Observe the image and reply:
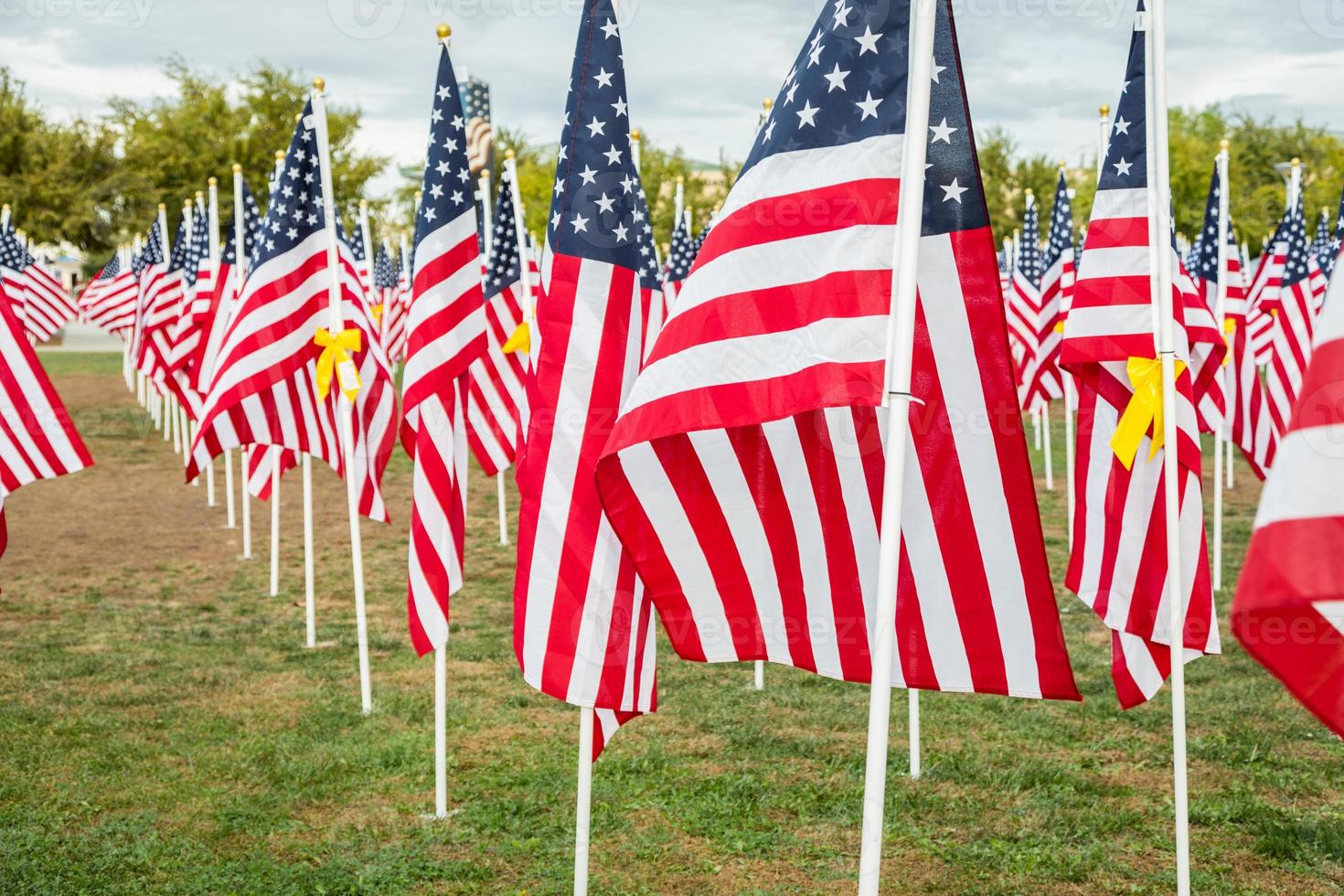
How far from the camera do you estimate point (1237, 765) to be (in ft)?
22.8

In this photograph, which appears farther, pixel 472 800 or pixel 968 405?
pixel 472 800

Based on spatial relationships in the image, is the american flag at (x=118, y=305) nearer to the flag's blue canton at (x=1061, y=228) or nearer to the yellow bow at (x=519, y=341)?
the yellow bow at (x=519, y=341)

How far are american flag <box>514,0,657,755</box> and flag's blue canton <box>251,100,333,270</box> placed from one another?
375 cm

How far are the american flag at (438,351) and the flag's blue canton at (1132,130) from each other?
317 centimetres

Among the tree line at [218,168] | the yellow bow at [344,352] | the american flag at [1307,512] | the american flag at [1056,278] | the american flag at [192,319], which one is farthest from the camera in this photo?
the tree line at [218,168]

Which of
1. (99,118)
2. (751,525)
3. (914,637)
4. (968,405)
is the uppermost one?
(99,118)

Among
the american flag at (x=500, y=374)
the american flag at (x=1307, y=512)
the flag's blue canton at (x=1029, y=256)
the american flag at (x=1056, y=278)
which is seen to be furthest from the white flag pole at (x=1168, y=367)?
the flag's blue canton at (x=1029, y=256)

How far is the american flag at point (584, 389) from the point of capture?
4504 mm

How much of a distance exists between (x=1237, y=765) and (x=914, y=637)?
13.3 ft

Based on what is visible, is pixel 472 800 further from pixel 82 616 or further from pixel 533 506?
pixel 82 616

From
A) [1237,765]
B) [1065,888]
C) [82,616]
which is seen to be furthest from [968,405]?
[82,616]

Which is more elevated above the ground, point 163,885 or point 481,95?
point 481,95

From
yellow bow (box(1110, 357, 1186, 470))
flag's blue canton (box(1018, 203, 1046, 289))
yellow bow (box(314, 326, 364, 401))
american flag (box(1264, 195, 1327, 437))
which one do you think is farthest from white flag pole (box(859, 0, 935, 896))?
flag's blue canton (box(1018, 203, 1046, 289))

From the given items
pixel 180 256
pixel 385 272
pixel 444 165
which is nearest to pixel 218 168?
pixel 385 272
